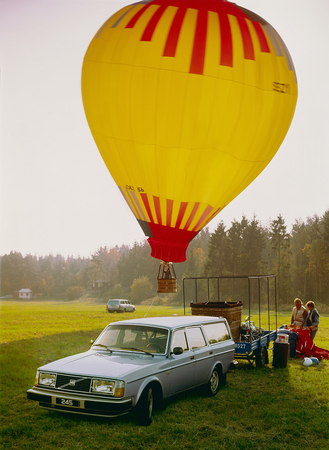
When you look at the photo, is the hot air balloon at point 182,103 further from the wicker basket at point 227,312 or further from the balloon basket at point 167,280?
the wicker basket at point 227,312

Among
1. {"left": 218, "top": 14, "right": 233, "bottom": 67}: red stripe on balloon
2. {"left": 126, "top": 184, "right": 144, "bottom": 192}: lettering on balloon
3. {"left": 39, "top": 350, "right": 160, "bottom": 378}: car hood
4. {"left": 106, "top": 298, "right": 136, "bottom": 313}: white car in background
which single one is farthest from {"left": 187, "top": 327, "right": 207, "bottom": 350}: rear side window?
{"left": 106, "top": 298, "right": 136, "bottom": 313}: white car in background

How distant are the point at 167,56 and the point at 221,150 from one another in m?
3.00

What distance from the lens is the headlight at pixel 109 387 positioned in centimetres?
678

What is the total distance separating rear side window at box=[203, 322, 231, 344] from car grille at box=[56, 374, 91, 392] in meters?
3.65

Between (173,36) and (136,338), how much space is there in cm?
823

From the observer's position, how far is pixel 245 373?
1206cm

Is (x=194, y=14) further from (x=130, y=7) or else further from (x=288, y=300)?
(x=288, y=300)

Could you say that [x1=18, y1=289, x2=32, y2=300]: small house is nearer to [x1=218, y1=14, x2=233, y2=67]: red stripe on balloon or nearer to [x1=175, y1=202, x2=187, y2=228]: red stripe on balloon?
[x1=175, y1=202, x2=187, y2=228]: red stripe on balloon

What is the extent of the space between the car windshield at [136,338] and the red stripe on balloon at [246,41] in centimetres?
821

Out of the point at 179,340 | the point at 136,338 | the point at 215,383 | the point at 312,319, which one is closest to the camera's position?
the point at 136,338

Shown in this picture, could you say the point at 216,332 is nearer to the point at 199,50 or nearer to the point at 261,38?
the point at 199,50

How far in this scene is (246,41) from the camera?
495 inches

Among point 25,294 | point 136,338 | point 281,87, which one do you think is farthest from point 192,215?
point 25,294

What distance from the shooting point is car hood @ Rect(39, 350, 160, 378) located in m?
7.12
